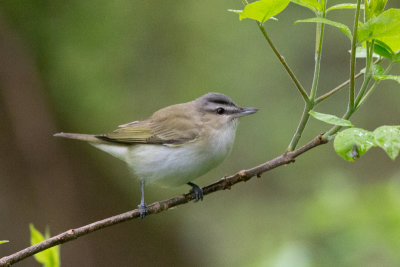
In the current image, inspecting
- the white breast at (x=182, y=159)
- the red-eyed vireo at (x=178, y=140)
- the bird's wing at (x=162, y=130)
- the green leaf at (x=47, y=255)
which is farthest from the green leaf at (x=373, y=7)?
the bird's wing at (x=162, y=130)

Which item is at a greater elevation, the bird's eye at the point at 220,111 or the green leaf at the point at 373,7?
the bird's eye at the point at 220,111

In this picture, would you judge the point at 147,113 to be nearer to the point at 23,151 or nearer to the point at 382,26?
the point at 23,151

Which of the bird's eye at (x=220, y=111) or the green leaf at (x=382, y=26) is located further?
the bird's eye at (x=220, y=111)

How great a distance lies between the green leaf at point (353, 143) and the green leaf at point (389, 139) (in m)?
0.02

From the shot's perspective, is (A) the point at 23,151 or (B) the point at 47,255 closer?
(B) the point at 47,255

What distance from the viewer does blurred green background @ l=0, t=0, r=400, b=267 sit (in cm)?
358

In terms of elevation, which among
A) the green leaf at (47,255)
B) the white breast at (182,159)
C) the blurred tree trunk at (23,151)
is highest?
the blurred tree trunk at (23,151)

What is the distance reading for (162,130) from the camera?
3.76 m

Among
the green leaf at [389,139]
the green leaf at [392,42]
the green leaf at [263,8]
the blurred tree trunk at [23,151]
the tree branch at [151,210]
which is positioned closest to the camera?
the green leaf at [389,139]

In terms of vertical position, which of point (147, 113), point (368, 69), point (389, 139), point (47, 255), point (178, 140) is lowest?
point (389, 139)

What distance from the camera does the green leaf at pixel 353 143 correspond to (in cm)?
146

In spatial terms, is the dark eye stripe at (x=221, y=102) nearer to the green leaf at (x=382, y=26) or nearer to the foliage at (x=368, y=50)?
the foliage at (x=368, y=50)

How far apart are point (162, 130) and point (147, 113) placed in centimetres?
412

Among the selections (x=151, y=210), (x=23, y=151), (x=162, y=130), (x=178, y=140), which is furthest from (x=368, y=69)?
(x=23, y=151)
